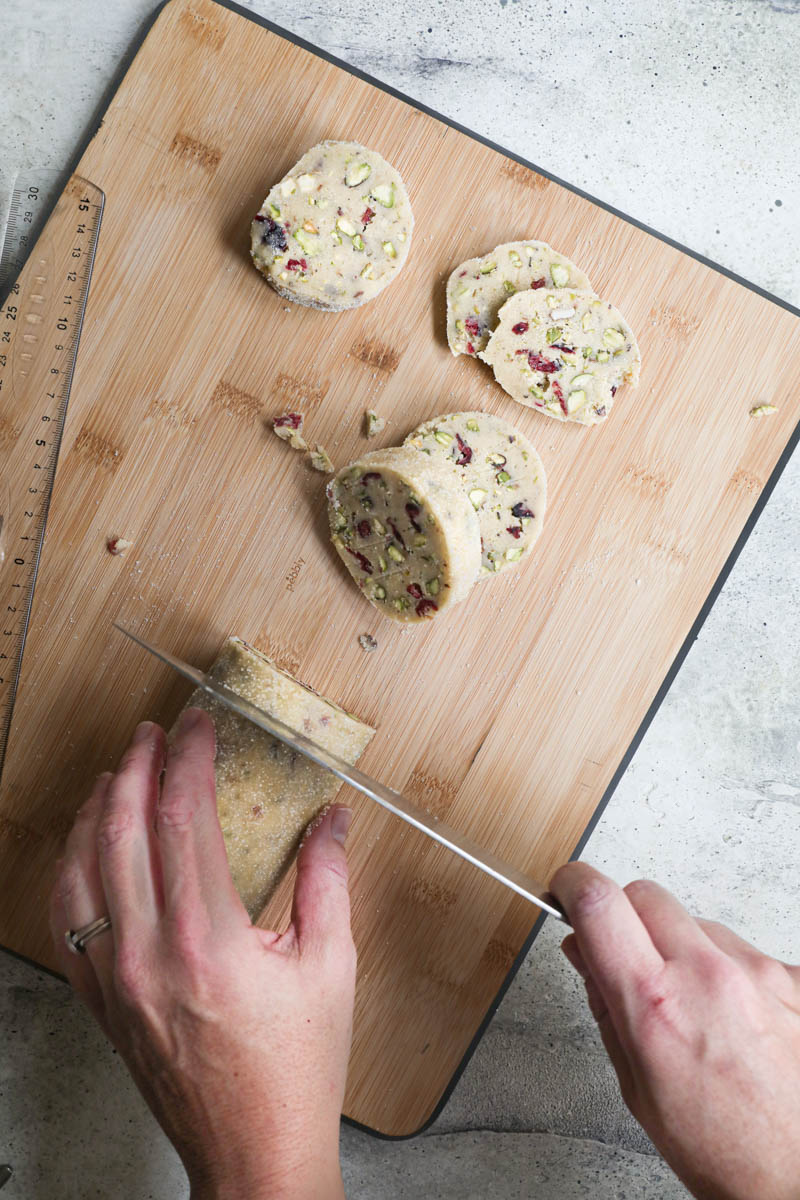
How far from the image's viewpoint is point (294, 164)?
252 centimetres

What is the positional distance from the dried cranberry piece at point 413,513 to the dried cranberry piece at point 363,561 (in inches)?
9.2

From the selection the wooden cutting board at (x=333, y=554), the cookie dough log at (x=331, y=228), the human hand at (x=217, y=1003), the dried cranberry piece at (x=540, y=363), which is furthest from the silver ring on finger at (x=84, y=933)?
the dried cranberry piece at (x=540, y=363)

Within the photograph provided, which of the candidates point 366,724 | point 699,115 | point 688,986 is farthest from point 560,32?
point 688,986

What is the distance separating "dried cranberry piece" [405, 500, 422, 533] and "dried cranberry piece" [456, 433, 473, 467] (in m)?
0.27

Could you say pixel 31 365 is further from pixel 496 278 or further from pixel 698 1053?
pixel 698 1053

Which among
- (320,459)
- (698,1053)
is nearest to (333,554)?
(320,459)

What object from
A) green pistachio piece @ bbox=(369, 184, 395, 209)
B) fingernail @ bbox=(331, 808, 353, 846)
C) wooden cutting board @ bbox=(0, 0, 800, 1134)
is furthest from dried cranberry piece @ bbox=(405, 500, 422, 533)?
green pistachio piece @ bbox=(369, 184, 395, 209)

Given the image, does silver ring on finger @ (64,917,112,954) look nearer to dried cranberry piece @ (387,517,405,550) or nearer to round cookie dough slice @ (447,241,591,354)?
dried cranberry piece @ (387,517,405,550)

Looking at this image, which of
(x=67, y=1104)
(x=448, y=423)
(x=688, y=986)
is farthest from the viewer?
(x=67, y=1104)

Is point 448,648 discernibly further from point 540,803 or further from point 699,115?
point 699,115

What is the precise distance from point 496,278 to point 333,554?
3.10 ft

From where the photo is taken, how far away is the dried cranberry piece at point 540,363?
2492 mm

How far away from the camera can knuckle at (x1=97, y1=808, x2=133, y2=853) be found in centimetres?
201

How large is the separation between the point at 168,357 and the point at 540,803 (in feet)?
5.74
